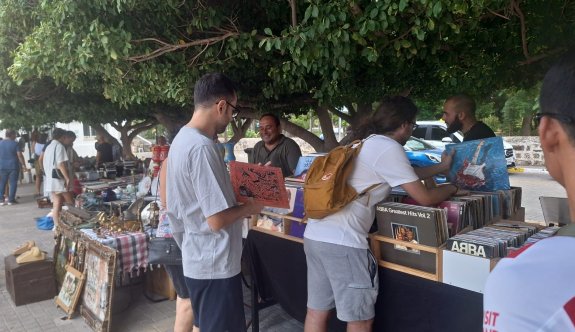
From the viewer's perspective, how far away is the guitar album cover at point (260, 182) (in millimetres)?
2555

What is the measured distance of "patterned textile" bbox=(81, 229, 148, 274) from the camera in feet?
13.2


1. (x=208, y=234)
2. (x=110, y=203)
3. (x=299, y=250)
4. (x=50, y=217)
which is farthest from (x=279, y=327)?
(x=50, y=217)

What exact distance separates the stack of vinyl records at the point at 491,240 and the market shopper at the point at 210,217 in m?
Answer: 1.13

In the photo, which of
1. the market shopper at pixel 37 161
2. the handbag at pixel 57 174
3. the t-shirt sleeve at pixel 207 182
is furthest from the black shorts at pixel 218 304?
the market shopper at pixel 37 161

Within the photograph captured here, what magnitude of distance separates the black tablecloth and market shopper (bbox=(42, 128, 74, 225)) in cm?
503

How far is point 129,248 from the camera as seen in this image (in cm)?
412

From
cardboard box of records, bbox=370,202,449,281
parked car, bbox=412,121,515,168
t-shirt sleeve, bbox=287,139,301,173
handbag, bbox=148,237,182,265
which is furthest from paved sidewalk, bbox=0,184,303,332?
parked car, bbox=412,121,515,168

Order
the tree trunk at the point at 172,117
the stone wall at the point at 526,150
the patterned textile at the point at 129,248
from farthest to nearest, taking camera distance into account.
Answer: the stone wall at the point at 526,150
the tree trunk at the point at 172,117
the patterned textile at the point at 129,248

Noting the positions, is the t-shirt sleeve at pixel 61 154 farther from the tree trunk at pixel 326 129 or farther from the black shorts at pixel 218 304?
the black shorts at pixel 218 304

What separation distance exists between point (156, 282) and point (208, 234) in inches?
115

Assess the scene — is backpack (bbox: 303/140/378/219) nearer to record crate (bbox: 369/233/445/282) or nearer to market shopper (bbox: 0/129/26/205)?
record crate (bbox: 369/233/445/282)

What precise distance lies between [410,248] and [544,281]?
1.77m

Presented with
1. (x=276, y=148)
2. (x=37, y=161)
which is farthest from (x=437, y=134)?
(x=37, y=161)

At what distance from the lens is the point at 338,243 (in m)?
2.38
